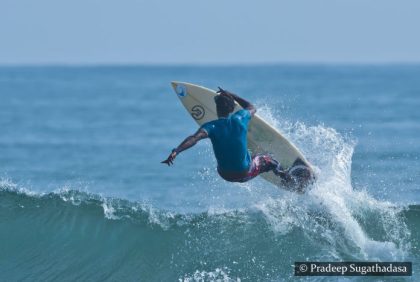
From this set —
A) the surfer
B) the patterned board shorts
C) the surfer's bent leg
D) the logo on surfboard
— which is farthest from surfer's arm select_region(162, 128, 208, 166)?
the logo on surfboard

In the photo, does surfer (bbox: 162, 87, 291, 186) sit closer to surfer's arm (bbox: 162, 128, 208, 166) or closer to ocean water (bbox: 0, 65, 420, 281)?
surfer's arm (bbox: 162, 128, 208, 166)

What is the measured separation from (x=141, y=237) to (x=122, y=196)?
489cm

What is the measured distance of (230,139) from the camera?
1132 centimetres

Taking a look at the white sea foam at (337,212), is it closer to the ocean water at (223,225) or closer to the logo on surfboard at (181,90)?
the ocean water at (223,225)

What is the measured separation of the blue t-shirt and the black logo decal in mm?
2374

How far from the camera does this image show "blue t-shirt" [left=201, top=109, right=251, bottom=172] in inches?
442

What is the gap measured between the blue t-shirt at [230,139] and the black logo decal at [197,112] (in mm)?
2374

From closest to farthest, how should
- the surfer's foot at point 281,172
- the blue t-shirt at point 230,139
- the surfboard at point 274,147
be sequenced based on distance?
the blue t-shirt at point 230,139, the surfer's foot at point 281,172, the surfboard at point 274,147

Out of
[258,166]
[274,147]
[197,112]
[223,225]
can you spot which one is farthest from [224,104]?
[197,112]

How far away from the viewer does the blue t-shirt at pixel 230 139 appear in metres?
11.2

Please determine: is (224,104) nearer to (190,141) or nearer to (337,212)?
(190,141)
